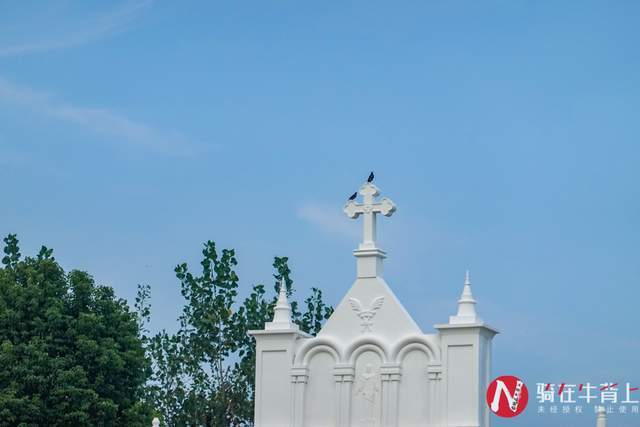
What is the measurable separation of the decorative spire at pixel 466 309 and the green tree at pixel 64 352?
11521mm

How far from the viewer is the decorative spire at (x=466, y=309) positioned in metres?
21.3

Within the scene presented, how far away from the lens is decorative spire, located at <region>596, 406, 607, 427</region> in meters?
20.6

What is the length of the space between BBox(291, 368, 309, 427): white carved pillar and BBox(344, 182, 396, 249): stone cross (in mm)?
2145

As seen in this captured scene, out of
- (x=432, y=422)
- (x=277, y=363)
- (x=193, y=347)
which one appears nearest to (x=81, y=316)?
(x=193, y=347)

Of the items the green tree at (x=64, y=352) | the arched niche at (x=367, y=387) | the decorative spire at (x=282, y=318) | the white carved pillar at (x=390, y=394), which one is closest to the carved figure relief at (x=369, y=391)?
the arched niche at (x=367, y=387)

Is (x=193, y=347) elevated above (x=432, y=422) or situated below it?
above

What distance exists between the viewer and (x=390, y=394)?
21625 millimetres

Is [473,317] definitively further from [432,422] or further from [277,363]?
[277,363]

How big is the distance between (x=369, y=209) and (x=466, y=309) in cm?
234

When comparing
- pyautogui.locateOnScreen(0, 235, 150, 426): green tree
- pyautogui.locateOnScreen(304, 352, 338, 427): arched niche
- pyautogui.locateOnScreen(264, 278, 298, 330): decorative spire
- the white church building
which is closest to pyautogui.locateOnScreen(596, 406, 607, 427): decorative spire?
the white church building

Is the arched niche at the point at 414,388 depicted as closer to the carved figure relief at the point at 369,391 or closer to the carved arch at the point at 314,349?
the carved figure relief at the point at 369,391

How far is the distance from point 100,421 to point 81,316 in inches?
89.8

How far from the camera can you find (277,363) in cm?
2245

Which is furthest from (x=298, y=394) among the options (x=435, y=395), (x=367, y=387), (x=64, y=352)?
(x=64, y=352)
